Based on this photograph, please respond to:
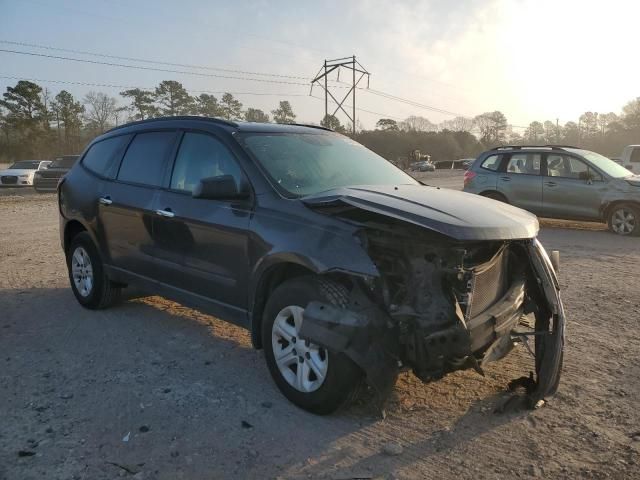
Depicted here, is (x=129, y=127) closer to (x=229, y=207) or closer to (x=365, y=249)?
(x=229, y=207)

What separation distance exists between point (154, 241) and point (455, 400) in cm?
282

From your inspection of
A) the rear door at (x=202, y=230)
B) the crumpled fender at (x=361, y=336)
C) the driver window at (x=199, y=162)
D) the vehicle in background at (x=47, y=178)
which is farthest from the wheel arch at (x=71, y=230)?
the vehicle in background at (x=47, y=178)

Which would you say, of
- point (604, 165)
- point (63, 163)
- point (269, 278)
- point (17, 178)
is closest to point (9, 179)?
point (17, 178)

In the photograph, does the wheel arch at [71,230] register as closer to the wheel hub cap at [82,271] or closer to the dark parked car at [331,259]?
the wheel hub cap at [82,271]

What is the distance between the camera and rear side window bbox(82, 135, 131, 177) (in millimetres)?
5566

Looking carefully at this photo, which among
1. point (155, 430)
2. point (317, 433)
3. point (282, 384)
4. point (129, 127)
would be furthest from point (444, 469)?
point (129, 127)

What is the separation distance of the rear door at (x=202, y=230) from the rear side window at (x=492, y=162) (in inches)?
366

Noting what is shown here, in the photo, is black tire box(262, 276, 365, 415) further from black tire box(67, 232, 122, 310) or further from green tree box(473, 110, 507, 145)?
green tree box(473, 110, 507, 145)

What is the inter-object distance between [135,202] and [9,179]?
25395 mm

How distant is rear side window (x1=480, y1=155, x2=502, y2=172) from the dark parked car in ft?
26.7

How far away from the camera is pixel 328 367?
3348 millimetres

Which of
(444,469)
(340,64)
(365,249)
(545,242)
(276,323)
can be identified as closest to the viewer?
(444,469)

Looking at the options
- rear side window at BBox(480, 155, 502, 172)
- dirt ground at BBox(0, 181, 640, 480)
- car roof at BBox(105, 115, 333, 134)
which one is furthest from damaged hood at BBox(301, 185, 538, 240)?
rear side window at BBox(480, 155, 502, 172)

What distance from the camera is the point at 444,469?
9.55ft
